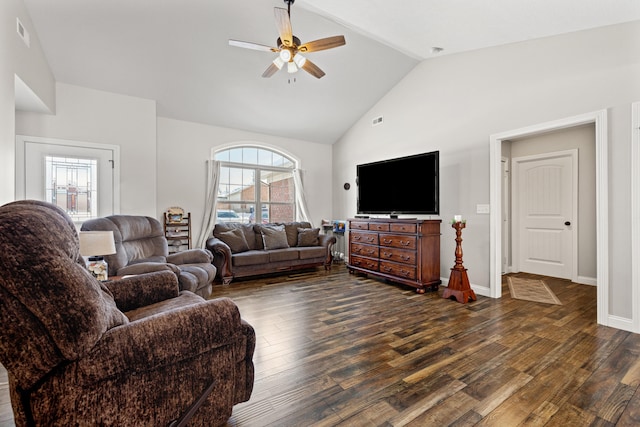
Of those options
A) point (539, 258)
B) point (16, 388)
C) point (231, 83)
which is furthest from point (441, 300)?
point (231, 83)

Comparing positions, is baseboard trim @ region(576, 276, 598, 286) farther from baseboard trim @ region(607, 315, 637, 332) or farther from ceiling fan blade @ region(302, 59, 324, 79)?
ceiling fan blade @ region(302, 59, 324, 79)

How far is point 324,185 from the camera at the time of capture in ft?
21.6

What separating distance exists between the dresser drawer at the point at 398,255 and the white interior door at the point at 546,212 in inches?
104

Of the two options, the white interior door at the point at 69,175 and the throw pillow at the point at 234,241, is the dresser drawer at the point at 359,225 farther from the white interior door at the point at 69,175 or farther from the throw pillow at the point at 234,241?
the white interior door at the point at 69,175

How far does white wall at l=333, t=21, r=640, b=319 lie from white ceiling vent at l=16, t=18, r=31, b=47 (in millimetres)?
4774

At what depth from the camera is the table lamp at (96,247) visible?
2205 mm

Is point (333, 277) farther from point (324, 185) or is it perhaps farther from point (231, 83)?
point (231, 83)

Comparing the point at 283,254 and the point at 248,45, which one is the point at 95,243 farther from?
the point at 283,254

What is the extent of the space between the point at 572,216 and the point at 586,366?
340cm

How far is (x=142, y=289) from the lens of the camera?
1893 mm

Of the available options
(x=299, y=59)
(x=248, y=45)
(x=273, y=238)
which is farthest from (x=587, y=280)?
(x=248, y=45)

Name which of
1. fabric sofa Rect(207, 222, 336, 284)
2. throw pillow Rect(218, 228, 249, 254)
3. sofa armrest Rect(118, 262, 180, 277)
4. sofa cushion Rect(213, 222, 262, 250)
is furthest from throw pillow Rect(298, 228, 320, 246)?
sofa armrest Rect(118, 262, 180, 277)

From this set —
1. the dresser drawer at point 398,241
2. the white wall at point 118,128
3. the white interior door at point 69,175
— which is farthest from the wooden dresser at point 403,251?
the white interior door at point 69,175

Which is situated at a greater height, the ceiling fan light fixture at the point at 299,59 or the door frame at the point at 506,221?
the ceiling fan light fixture at the point at 299,59
